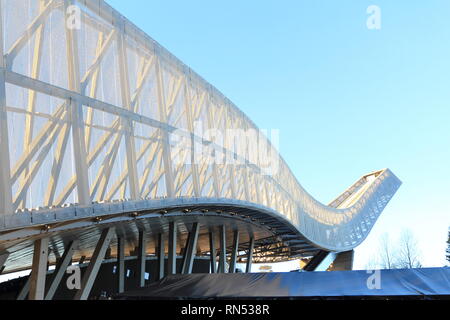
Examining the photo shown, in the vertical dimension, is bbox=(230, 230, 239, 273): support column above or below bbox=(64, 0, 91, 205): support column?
below

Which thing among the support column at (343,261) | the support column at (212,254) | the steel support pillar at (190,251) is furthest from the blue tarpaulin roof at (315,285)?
the support column at (343,261)

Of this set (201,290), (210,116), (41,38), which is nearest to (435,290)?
(201,290)

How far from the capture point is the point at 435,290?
14555 millimetres

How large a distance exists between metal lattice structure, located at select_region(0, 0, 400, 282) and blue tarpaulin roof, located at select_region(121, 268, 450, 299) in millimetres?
4233

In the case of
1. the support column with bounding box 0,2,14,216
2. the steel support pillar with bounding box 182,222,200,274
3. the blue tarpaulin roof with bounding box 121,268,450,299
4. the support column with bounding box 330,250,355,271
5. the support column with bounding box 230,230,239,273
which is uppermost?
the support column with bounding box 0,2,14,216

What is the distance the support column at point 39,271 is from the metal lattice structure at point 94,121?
186cm

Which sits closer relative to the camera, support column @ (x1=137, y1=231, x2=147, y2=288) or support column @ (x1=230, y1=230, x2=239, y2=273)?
support column @ (x1=137, y1=231, x2=147, y2=288)

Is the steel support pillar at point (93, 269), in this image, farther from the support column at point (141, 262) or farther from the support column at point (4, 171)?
the support column at point (4, 171)

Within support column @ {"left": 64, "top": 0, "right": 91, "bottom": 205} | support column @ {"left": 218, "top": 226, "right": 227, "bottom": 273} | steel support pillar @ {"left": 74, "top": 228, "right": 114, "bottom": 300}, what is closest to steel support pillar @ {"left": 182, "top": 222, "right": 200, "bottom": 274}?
support column @ {"left": 218, "top": 226, "right": 227, "bottom": 273}

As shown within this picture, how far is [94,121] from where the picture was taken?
1873 centimetres

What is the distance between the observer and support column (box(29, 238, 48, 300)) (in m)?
16.5

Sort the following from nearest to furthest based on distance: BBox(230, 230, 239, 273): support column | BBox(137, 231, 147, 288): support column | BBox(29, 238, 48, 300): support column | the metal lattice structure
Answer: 1. the metal lattice structure
2. BBox(29, 238, 48, 300): support column
3. BBox(137, 231, 147, 288): support column
4. BBox(230, 230, 239, 273): support column

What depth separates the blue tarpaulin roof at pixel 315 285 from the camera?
48.4 feet

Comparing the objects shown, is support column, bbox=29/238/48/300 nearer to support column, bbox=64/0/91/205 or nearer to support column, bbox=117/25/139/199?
support column, bbox=64/0/91/205
